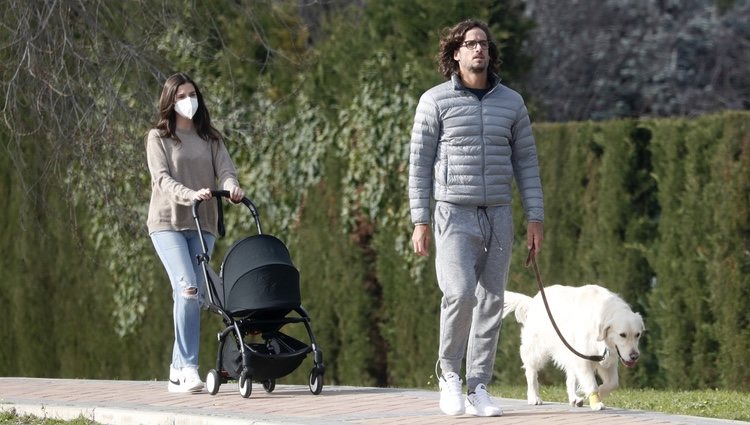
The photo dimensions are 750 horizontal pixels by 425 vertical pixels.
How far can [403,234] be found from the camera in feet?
40.4

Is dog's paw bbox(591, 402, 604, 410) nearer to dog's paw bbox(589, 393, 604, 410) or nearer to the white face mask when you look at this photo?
dog's paw bbox(589, 393, 604, 410)

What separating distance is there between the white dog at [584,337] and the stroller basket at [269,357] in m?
1.33

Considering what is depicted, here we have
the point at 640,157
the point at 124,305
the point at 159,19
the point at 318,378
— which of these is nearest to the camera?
the point at 318,378

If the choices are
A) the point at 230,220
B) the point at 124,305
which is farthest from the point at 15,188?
the point at 230,220

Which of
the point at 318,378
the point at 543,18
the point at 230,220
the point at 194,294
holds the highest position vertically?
the point at 543,18

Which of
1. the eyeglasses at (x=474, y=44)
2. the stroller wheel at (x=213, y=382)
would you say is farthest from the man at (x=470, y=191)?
the stroller wheel at (x=213, y=382)

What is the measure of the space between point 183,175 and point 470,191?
7.40 ft

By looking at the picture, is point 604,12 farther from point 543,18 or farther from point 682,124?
point 682,124

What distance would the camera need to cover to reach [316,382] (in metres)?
8.30

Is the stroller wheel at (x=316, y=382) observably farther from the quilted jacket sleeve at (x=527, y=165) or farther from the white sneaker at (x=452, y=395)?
the quilted jacket sleeve at (x=527, y=165)

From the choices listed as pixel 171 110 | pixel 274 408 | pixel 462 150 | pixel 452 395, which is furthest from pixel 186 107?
pixel 452 395

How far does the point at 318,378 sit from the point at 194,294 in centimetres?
89

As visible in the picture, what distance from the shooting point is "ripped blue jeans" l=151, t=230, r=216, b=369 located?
27.5ft

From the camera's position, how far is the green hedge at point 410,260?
34.3 feet
